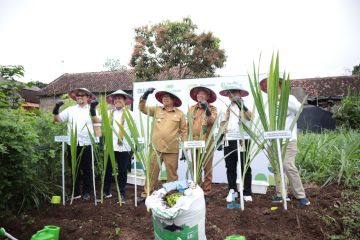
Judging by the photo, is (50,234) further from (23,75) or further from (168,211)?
(23,75)

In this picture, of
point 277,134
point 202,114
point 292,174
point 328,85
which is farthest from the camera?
point 328,85

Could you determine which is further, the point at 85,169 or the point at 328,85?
the point at 328,85

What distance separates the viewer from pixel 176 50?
522 inches

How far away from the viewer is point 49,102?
21.7m

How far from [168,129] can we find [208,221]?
4.02ft

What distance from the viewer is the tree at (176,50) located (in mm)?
13117

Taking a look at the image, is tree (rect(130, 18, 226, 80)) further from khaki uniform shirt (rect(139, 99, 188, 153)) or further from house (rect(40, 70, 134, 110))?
khaki uniform shirt (rect(139, 99, 188, 153))

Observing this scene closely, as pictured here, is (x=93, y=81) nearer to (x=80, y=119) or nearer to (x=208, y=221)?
(x=80, y=119)

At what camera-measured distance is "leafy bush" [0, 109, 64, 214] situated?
281 centimetres

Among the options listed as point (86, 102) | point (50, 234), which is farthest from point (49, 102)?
point (50, 234)

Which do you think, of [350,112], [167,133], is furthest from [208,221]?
[350,112]

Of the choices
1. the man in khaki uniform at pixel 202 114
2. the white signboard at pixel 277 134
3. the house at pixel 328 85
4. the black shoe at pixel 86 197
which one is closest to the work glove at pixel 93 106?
the black shoe at pixel 86 197

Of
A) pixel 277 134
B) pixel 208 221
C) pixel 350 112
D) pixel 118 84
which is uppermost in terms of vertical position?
pixel 118 84

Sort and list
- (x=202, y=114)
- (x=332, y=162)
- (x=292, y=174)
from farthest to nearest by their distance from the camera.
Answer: (x=332, y=162) → (x=202, y=114) → (x=292, y=174)
